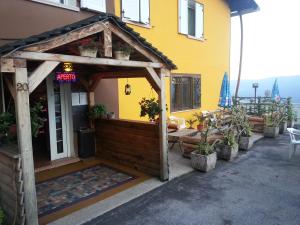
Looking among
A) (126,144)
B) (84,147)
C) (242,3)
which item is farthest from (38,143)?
(242,3)

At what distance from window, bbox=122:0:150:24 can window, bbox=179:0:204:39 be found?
171 cm

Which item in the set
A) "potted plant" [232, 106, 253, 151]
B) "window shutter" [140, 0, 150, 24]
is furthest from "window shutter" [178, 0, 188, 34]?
"potted plant" [232, 106, 253, 151]

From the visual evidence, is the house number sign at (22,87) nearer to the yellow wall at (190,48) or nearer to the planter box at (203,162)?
the planter box at (203,162)

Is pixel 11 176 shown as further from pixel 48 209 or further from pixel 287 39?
pixel 287 39

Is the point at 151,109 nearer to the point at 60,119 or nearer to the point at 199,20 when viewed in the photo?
the point at 60,119

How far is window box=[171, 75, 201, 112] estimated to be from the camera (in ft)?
29.7

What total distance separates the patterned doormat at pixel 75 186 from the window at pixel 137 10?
4.19 m

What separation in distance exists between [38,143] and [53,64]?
16.9 feet

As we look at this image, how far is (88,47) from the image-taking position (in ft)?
12.3

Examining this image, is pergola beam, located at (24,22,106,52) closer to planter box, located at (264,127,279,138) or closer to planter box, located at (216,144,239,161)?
planter box, located at (216,144,239,161)

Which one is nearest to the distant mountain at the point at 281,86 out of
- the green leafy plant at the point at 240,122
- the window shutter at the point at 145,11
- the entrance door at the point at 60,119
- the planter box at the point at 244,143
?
the green leafy plant at the point at 240,122

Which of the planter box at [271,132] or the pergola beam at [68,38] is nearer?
the pergola beam at [68,38]

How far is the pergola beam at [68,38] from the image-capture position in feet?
10.5

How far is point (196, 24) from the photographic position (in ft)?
31.6
